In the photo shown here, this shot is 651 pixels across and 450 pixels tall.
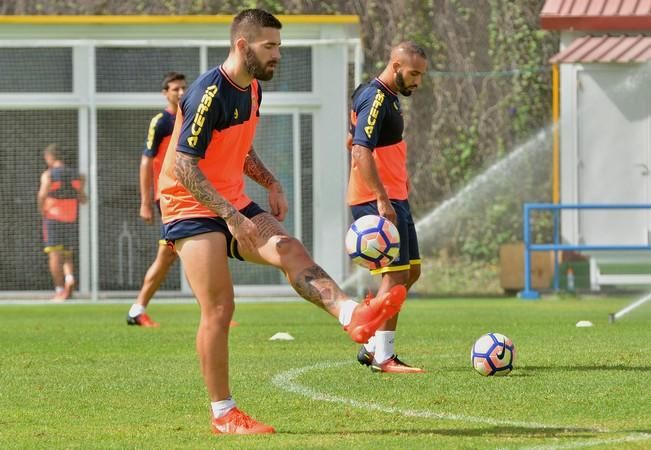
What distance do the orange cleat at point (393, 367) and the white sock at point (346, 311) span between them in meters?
3.18

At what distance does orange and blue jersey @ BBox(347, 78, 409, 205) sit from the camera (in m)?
10.0

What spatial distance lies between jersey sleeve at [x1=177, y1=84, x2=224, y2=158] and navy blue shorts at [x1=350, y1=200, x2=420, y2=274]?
3188 mm

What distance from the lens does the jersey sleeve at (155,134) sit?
14.3m

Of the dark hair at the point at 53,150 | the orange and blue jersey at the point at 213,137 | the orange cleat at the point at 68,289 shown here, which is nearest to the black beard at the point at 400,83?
the orange and blue jersey at the point at 213,137

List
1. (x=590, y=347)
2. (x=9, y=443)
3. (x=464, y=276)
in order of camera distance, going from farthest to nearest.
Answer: (x=464, y=276) < (x=590, y=347) < (x=9, y=443)

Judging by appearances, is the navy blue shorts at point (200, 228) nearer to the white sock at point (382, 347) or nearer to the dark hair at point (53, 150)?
the white sock at point (382, 347)

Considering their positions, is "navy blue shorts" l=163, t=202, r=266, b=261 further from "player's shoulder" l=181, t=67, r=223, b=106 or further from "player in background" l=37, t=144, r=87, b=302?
"player in background" l=37, t=144, r=87, b=302

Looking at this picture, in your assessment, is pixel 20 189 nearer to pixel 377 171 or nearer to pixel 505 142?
pixel 505 142

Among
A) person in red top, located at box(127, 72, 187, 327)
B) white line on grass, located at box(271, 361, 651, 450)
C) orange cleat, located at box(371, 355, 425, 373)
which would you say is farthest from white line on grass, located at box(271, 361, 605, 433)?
person in red top, located at box(127, 72, 187, 327)

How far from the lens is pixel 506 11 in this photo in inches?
1018

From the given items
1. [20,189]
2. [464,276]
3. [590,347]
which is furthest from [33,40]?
[590,347]

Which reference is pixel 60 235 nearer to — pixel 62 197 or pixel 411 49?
pixel 62 197

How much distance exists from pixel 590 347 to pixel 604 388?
2882mm

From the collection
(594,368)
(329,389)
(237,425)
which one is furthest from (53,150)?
(237,425)
